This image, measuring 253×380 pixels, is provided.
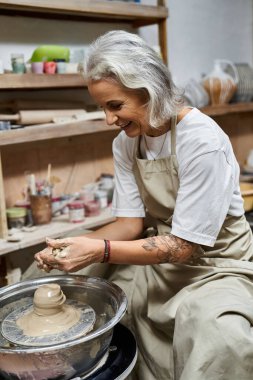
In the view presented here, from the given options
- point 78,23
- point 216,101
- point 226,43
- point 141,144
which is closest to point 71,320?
point 141,144

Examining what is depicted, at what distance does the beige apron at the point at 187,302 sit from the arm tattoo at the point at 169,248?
0.34ft

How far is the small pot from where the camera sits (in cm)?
111

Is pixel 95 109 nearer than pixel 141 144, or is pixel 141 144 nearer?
pixel 141 144

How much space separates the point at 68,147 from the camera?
2422 mm

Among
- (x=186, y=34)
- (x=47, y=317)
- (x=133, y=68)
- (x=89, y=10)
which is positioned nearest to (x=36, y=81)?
(x=89, y=10)

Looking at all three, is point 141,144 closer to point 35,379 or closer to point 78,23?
point 35,379

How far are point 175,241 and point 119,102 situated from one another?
1.55 feet

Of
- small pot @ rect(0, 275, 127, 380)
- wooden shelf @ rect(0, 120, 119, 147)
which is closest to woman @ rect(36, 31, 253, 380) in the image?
small pot @ rect(0, 275, 127, 380)

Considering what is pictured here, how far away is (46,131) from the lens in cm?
195

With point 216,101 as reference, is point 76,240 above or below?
below

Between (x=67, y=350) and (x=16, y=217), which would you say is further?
(x=16, y=217)

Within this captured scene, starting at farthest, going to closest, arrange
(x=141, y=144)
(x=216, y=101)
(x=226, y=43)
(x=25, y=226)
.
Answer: (x=226, y=43), (x=216, y=101), (x=25, y=226), (x=141, y=144)

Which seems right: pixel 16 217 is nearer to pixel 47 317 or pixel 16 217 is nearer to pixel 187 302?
pixel 47 317

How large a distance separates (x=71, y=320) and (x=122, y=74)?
755 millimetres
